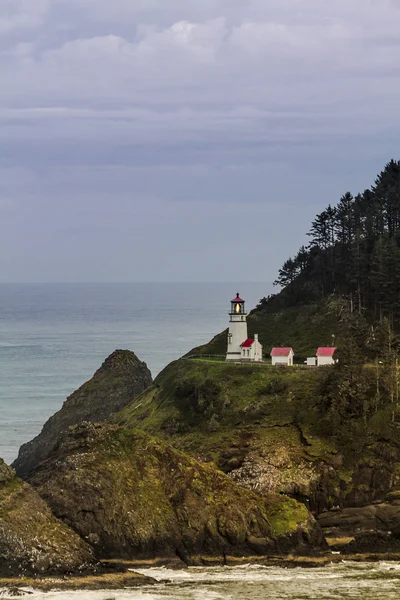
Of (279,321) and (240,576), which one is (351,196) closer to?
(279,321)

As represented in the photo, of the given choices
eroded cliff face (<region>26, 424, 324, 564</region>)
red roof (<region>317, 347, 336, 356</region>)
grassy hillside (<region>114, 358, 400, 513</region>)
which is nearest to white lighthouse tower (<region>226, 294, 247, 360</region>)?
grassy hillside (<region>114, 358, 400, 513</region>)

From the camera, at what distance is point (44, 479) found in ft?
227

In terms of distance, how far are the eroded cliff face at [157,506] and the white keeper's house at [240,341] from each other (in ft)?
100

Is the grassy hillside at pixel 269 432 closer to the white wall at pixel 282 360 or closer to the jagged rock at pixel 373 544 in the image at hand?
the white wall at pixel 282 360

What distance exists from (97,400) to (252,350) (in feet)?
60.7

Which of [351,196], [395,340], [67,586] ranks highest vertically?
[351,196]

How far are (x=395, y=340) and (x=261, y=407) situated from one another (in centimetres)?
1490

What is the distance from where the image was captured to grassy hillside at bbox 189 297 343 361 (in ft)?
346

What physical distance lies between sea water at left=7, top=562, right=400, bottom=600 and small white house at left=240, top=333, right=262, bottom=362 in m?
38.3

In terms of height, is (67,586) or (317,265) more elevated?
(317,265)

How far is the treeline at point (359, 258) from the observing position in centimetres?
10712

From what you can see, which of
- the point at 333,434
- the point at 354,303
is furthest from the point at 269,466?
the point at 354,303

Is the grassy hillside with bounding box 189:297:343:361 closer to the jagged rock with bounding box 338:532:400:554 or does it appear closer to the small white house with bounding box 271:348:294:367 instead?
the small white house with bounding box 271:348:294:367

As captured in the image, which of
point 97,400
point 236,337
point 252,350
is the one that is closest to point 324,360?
point 252,350
